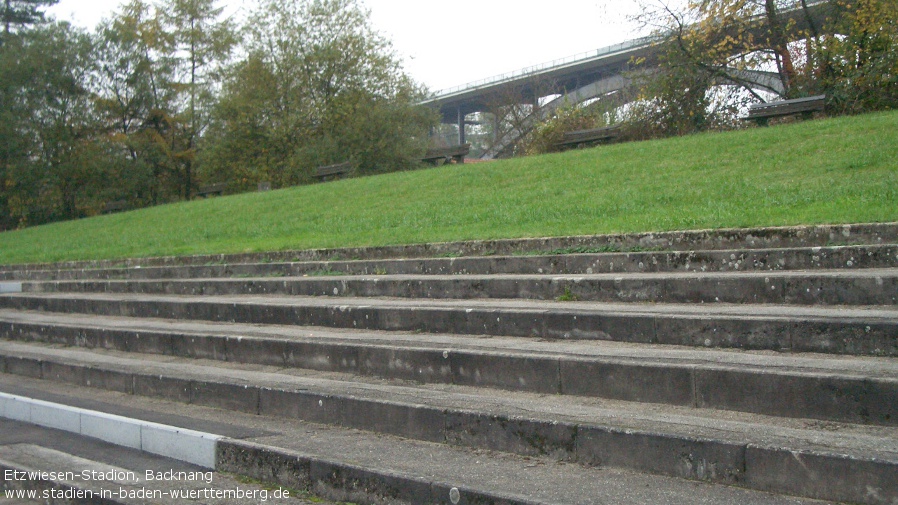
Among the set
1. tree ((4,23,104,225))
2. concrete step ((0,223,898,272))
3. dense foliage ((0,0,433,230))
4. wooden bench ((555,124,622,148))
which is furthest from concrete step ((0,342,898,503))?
tree ((4,23,104,225))

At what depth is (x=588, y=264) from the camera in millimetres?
8062

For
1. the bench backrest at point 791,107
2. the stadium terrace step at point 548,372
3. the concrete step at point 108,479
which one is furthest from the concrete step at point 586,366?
the bench backrest at point 791,107

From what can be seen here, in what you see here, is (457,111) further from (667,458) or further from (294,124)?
(667,458)

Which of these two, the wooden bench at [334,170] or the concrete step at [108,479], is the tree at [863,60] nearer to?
the wooden bench at [334,170]

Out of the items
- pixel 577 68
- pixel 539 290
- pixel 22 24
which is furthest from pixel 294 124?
pixel 539 290

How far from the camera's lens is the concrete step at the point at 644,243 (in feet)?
22.4

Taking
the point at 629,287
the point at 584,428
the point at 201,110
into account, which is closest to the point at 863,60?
the point at 629,287

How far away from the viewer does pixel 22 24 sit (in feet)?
136

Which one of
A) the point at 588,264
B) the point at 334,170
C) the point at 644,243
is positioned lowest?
the point at 588,264

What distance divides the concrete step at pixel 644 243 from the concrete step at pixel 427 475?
3894 mm

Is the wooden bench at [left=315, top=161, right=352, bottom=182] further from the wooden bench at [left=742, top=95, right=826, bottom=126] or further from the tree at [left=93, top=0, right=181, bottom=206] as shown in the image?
the tree at [left=93, top=0, right=181, bottom=206]

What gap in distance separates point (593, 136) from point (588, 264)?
12.8 metres

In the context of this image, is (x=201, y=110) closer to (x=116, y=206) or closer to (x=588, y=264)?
(x=116, y=206)

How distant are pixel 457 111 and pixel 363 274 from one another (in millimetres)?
56390
